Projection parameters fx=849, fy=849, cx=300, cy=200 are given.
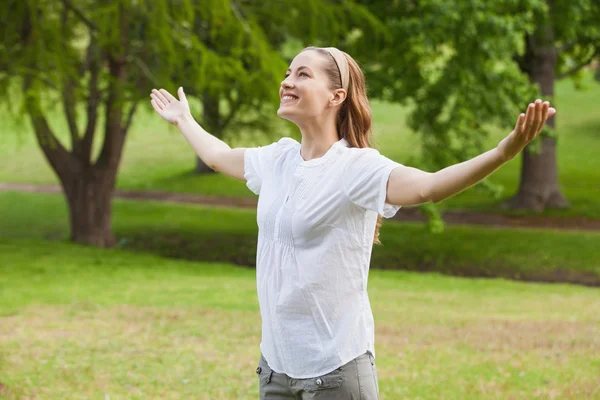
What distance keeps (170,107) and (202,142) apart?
9.6 inches

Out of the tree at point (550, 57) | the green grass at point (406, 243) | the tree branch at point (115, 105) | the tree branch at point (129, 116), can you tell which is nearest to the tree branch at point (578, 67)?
the tree at point (550, 57)

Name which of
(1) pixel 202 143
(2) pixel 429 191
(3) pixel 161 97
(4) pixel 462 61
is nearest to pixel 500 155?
(2) pixel 429 191

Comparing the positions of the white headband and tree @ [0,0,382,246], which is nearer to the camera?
the white headband

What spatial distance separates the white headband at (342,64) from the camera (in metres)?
2.78

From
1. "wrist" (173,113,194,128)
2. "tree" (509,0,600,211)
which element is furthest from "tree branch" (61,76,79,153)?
"wrist" (173,113,194,128)

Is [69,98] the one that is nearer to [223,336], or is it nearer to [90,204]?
[90,204]

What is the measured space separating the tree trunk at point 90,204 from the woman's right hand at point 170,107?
574 inches

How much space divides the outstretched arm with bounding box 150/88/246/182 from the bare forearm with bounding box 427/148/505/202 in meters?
0.97

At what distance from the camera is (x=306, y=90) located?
2736 mm

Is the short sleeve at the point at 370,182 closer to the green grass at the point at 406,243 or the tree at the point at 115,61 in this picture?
the tree at the point at 115,61

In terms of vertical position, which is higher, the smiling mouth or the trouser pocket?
the smiling mouth

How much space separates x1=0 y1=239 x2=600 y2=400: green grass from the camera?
646 cm

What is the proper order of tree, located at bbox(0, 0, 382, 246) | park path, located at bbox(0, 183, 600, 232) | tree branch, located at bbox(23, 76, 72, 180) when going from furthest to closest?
park path, located at bbox(0, 183, 600, 232)
tree, located at bbox(0, 0, 382, 246)
tree branch, located at bbox(23, 76, 72, 180)

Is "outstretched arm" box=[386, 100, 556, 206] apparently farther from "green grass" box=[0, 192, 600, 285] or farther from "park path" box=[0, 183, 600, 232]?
"park path" box=[0, 183, 600, 232]
